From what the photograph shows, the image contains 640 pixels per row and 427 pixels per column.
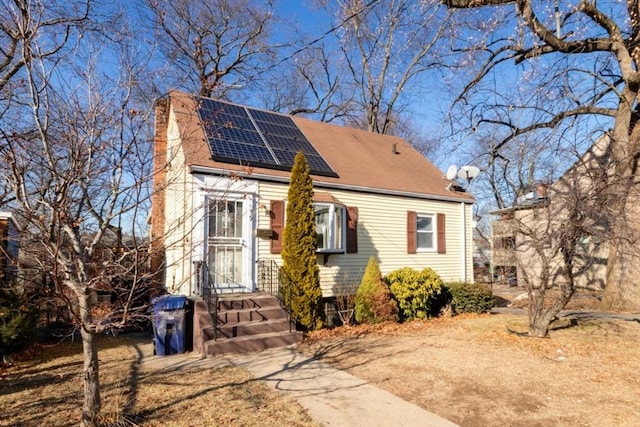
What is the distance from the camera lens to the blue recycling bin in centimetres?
721

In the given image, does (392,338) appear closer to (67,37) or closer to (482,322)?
(482,322)

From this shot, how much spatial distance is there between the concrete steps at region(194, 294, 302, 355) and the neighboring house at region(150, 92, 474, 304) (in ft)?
2.72

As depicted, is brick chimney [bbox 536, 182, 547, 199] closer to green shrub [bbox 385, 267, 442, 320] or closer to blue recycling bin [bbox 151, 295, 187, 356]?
green shrub [bbox 385, 267, 442, 320]

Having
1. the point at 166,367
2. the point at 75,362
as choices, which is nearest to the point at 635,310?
the point at 166,367

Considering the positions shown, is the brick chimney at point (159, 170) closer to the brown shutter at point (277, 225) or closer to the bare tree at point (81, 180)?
the bare tree at point (81, 180)

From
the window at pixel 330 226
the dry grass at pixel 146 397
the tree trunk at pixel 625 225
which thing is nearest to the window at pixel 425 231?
the window at pixel 330 226

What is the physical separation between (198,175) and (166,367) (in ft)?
13.6

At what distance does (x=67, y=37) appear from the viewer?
5191mm

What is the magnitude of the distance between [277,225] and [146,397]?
17.7ft

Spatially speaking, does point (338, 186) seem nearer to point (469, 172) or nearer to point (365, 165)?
point (365, 165)

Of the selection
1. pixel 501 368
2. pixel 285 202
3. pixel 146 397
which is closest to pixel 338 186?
pixel 285 202

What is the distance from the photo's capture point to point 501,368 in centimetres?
603

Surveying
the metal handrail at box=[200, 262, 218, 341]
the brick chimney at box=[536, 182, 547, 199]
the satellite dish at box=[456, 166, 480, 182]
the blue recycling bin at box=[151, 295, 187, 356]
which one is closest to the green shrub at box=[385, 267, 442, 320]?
the brick chimney at box=[536, 182, 547, 199]

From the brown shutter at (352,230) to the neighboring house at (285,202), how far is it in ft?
0.09
